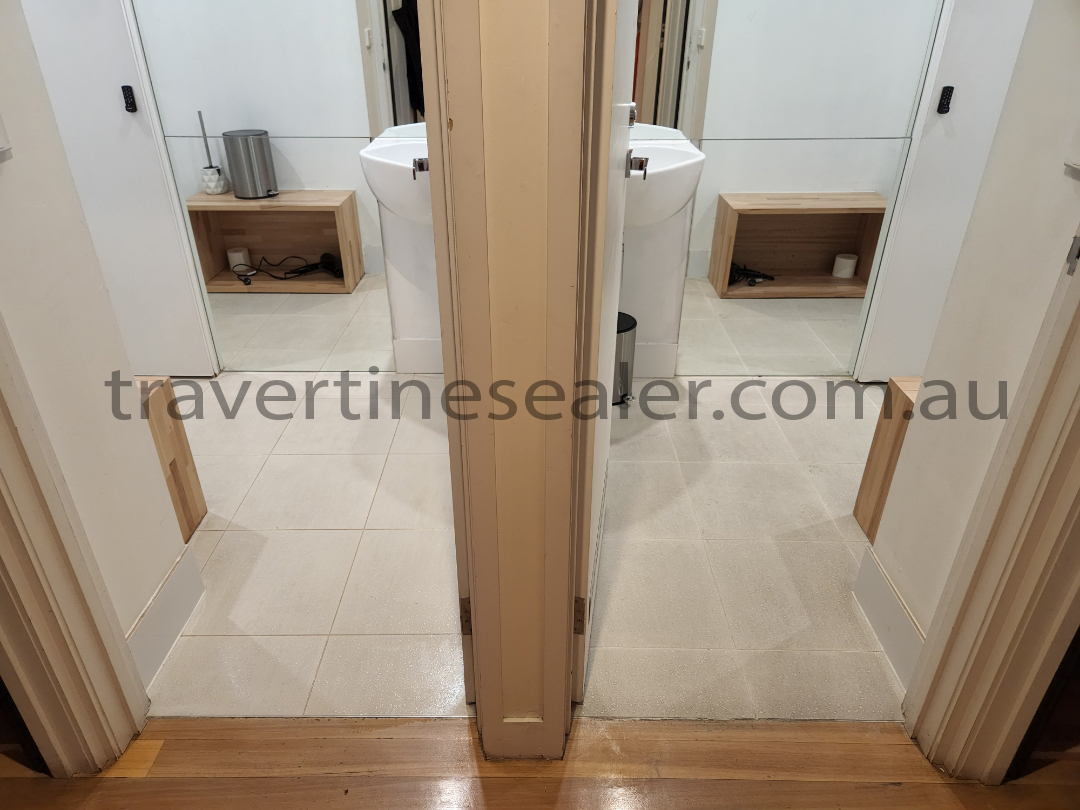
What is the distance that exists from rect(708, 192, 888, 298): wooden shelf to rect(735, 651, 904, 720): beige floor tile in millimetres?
2174

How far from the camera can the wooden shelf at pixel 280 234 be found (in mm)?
3240

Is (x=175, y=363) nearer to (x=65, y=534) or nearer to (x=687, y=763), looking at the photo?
(x=65, y=534)

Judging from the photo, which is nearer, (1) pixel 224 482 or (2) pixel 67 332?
(2) pixel 67 332

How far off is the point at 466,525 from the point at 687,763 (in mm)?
667

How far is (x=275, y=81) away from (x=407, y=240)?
4.49ft

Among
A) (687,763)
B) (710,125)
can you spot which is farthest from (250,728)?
(710,125)

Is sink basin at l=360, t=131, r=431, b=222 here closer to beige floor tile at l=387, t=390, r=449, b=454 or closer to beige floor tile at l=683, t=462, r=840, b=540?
beige floor tile at l=387, t=390, r=449, b=454

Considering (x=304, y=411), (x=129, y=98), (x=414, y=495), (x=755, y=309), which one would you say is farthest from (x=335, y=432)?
(x=755, y=309)

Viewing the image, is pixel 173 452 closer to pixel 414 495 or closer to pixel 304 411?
pixel 414 495

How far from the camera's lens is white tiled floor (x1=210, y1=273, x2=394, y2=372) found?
9.43 feet

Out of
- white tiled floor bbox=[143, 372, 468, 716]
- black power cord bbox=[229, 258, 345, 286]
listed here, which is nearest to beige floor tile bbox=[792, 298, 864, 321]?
white tiled floor bbox=[143, 372, 468, 716]

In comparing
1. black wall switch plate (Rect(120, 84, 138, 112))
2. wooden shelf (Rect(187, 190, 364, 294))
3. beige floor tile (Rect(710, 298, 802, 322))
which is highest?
black wall switch plate (Rect(120, 84, 138, 112))

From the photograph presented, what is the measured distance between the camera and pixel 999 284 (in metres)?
1.22

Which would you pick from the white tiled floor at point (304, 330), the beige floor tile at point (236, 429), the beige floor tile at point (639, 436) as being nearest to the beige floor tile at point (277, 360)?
the white tiled floor at point (304, 330)
